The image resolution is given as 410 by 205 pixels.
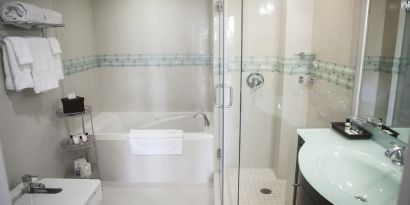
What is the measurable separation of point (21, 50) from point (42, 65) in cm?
22

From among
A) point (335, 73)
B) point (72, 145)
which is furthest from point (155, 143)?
point (335, 73)

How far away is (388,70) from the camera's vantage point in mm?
1376

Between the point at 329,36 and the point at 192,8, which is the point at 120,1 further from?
the point at 329,36

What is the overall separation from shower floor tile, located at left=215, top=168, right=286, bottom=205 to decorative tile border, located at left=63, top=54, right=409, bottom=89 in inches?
43.4

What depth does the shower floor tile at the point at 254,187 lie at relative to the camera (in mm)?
2365

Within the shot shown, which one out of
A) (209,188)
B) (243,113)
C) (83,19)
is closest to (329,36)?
(243,113)

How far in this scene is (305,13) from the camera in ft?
7.84

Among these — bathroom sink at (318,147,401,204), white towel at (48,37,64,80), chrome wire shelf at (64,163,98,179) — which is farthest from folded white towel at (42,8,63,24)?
bathroom sink at (318,147,401,204)

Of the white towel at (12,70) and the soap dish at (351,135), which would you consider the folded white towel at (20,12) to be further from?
the soap dish at (351,135)

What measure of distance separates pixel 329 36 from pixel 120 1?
2.61m

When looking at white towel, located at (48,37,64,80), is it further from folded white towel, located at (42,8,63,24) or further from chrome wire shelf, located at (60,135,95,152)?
chrome wire shelf, located at (60,135,95,152)

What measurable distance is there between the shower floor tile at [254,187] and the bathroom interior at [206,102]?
2cm

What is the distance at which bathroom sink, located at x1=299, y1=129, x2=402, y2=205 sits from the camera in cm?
106

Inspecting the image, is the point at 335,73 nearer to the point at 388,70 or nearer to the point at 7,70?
the point at 388,70
